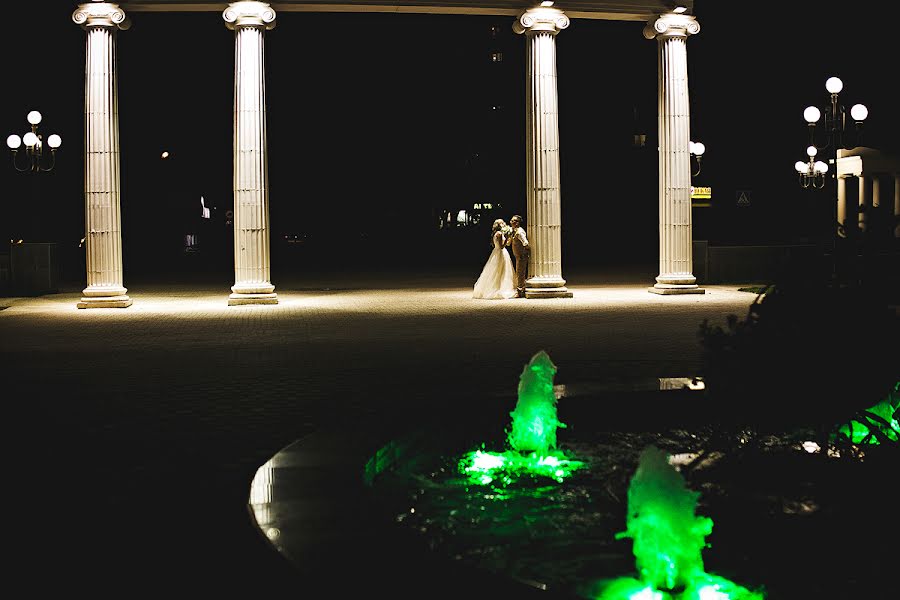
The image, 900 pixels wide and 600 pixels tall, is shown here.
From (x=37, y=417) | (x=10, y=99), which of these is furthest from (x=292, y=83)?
(x=37, y=417)

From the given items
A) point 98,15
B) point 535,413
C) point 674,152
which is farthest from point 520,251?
point 535,413

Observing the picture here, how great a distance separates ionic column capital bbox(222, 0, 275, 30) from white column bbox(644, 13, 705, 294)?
31.8 ft

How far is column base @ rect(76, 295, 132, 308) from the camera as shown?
26.8 m

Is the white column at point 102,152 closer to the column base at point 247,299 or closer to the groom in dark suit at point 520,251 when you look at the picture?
the column base at point 247,299

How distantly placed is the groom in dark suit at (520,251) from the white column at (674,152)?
3.46m

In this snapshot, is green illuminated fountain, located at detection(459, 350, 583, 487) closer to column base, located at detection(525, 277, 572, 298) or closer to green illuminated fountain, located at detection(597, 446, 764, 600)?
green illuminated fountain, located at detection(597, 446, 764, 600)

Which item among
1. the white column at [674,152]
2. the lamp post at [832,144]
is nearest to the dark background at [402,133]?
the lamp post at [832,144]

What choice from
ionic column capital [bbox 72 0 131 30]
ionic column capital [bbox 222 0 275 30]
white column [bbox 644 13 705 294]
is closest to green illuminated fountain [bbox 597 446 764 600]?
ionic column capital [bbox 222 0 275 30]

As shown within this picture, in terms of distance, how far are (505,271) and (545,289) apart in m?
1.30

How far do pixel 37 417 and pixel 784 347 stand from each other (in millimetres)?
7258

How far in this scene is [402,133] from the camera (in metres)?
72.7

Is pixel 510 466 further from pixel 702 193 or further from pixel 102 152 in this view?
pixel 702 193

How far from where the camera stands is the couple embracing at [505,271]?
2934cm

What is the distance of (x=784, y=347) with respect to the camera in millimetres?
7418
